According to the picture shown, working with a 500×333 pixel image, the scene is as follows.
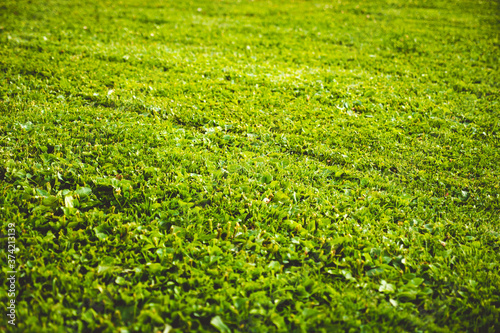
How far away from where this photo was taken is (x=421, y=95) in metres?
5.67

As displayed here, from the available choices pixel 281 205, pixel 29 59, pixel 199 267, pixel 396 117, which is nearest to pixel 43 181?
pixel 199 267

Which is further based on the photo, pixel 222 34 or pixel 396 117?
pixel 222 34

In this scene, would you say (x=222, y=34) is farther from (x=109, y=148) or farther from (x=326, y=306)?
(x=326, y=306)

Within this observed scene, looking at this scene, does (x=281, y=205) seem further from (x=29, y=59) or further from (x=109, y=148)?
(x=29, y=59)

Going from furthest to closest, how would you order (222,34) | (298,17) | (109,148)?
1. (298,17)
2. (222,34)
3. (109,148)

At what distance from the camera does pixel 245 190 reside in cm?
336

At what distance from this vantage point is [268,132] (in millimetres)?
4410

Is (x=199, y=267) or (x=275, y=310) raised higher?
(x=199, y=267)

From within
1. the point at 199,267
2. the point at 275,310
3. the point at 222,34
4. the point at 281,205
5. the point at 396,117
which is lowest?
the point at 275,310

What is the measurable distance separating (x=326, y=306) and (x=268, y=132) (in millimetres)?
2608

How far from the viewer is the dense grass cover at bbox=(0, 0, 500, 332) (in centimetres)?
233

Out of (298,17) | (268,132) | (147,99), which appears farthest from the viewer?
(298,17)

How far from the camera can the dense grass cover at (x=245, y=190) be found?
2326 millimetres

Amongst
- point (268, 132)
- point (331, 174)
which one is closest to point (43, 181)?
point (268, 132)
